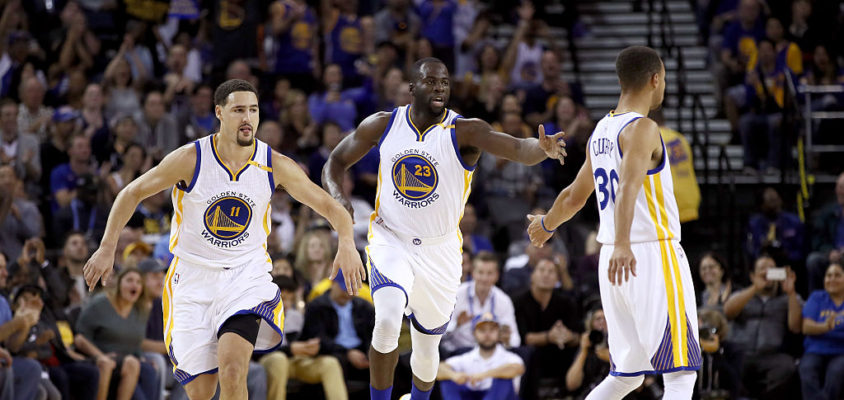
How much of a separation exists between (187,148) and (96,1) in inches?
434

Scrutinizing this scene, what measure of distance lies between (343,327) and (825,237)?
18.6 ft

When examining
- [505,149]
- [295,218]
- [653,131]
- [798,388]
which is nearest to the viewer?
[653,131]

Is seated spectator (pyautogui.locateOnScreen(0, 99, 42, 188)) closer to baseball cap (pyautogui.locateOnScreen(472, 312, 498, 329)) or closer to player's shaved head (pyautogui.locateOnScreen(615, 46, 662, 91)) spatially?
baseball cap (pyautogui.locateOnScreen(472, 312, 498, 329))

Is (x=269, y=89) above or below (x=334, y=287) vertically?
above

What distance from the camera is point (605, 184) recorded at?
21.4 ft

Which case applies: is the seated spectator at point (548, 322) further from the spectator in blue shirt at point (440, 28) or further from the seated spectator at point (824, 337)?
the spectator in blue shirt at point (440, 28)

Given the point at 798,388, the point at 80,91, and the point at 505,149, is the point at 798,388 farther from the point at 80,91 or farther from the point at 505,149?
the point at 80,91

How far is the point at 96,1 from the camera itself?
17156 millimetres

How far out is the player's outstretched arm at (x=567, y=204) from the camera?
6730 mm

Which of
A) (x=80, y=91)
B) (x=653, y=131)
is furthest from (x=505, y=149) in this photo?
(x=80, y=91)

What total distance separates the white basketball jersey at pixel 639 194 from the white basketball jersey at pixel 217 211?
6.94ft

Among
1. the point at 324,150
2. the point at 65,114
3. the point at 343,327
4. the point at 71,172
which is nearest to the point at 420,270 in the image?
the point at 343,327

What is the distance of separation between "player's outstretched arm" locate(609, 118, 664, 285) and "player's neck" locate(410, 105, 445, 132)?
1933 mm

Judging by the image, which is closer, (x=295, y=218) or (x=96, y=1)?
(x=295, y=218)
